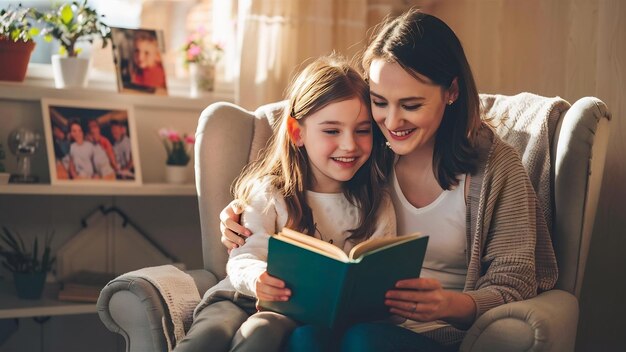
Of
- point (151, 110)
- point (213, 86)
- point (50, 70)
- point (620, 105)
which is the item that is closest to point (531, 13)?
point (620, 105)

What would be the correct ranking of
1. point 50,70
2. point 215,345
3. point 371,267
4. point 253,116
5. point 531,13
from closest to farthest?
point 371,267 < point 215,345 < point 253,116 < point 531,13 < point 50,70

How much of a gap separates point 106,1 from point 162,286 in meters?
1.56

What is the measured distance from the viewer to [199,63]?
2.80m

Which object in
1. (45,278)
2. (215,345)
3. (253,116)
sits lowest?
(45,278)

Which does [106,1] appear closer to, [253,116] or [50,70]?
[50,70]

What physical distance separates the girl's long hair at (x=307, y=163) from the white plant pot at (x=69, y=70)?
100cm

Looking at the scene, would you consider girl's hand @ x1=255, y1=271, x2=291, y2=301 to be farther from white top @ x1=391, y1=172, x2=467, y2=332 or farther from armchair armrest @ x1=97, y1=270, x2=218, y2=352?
white top @ x1=391, y1=172, x2=467, y2=332

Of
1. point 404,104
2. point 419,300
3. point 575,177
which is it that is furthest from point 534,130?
point 419,300

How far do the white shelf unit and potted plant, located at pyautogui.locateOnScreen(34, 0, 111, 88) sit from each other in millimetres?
51

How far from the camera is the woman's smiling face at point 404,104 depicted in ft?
5.33

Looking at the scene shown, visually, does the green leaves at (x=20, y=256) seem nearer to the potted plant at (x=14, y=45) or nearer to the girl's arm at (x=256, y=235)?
the potted plant at (x=14, y=45)

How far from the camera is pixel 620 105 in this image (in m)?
2.07

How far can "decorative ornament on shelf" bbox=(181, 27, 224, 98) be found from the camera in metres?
2.80

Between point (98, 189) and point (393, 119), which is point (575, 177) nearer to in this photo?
point (393, 119)
